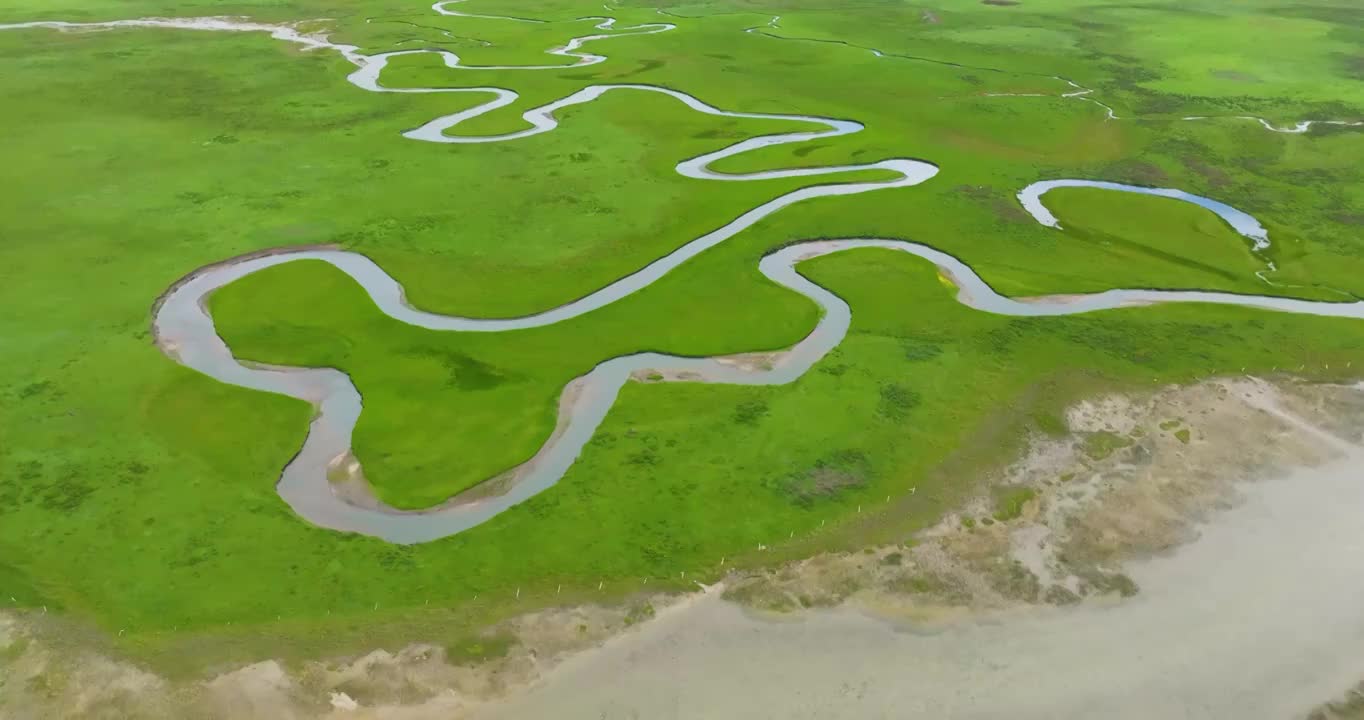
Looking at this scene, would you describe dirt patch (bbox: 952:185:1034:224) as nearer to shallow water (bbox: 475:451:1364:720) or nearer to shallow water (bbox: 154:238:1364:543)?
shallow water (bbox: 154:238:1364:543)

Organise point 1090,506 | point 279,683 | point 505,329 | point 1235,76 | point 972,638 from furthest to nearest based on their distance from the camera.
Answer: point 1235,76 → point 505,329 → point 1090,506 → point 972,638 → point 279,683

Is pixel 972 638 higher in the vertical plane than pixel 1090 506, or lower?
lower

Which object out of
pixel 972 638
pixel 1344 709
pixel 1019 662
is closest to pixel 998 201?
pixel 972 638

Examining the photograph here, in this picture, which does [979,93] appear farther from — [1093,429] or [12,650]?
[12,650]

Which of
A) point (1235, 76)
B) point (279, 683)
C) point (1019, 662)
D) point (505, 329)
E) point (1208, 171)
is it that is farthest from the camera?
point (1235, 76)

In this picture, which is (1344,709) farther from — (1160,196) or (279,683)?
(1160,196)

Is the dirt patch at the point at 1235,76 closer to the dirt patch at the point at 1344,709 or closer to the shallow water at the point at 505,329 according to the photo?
the shallow water at the point at 505,329

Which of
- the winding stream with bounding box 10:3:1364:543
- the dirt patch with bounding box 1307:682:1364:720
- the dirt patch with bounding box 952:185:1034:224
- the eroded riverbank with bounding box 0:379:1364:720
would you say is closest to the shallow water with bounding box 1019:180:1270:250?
the winding stream with bounding box 10:3:1364:543
